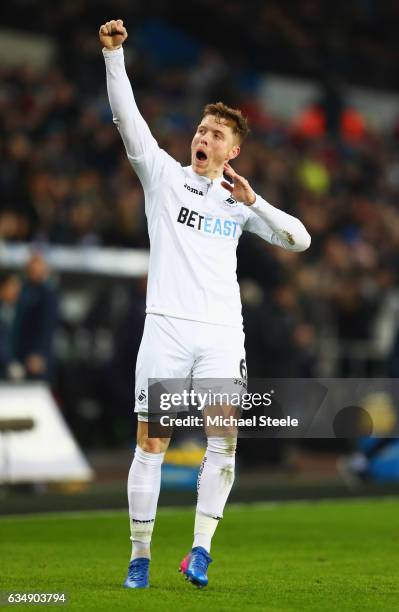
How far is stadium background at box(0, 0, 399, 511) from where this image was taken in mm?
16859

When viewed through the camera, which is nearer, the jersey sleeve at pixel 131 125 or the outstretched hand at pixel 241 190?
the jersey sleeve at pixel 131 125

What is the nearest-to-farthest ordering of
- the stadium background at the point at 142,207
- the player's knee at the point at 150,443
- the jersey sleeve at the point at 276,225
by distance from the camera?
the player's knee at the point at 150,443 → the jersey sleeve at the point at 276,225 → the stadium background at the point at 142,207

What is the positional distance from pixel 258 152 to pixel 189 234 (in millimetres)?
16815

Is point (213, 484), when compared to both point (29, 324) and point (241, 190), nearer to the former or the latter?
point (241, 190)

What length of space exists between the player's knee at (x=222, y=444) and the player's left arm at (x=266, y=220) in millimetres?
1144

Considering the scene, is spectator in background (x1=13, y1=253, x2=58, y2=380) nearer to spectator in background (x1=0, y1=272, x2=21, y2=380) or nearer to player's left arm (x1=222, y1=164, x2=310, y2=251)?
spectator in background (x1=0, y1=272, x2=21, y2=380)

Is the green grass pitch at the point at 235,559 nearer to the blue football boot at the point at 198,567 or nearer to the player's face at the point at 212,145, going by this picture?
the blue football boot at the point at 198,567

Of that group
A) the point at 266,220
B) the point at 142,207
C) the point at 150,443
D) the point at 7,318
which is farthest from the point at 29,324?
the point at 150,443

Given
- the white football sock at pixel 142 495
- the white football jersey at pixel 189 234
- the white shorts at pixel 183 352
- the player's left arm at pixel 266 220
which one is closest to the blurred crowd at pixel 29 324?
the player's left arm at pixel 266 220

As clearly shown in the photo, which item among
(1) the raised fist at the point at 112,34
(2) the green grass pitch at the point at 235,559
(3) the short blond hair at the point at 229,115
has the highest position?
(1) the raised fist at the point at 112,34

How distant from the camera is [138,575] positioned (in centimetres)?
755

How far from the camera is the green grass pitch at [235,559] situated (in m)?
7.24

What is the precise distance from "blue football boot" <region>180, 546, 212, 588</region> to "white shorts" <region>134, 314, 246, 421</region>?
31.0 inches

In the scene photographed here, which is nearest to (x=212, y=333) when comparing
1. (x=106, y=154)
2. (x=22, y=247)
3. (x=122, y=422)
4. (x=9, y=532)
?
(x=9, y=532)
